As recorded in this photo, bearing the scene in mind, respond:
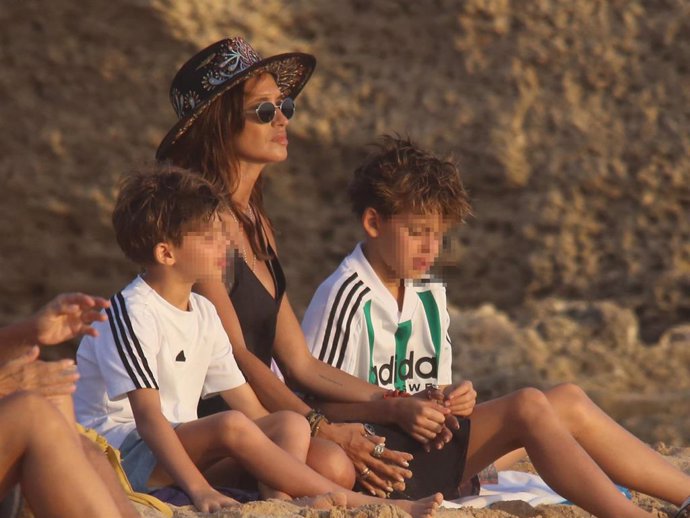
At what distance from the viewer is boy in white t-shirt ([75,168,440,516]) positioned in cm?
389

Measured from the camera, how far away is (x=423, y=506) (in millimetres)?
3961

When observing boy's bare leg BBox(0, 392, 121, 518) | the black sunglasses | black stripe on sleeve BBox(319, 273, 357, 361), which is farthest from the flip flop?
boy's bare leg BBox(0, 392, 121, 518)

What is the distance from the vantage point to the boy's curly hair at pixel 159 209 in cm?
414

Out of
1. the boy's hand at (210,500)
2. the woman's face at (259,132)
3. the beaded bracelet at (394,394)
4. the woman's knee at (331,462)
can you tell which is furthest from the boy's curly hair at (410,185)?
the boy's hand at (210,500)

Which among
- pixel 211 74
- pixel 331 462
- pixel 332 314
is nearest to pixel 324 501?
pixel 331 462

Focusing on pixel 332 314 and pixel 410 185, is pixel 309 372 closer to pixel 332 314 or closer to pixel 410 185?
pixel 332 314

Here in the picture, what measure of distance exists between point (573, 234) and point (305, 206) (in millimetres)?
1416

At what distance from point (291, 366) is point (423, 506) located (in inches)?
33.7

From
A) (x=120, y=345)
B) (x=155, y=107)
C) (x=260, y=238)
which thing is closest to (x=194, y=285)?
(x=260, y=238)

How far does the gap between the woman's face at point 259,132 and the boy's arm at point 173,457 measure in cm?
118

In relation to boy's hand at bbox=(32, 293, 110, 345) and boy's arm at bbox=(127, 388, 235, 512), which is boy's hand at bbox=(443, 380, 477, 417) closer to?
boy's arm at bbox=(127, 388, 235, 512)

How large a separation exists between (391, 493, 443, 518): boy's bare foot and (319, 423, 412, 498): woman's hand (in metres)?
0.29

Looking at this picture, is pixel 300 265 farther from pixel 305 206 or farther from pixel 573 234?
pixel 573 234

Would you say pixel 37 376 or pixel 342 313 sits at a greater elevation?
pixel 342 313
